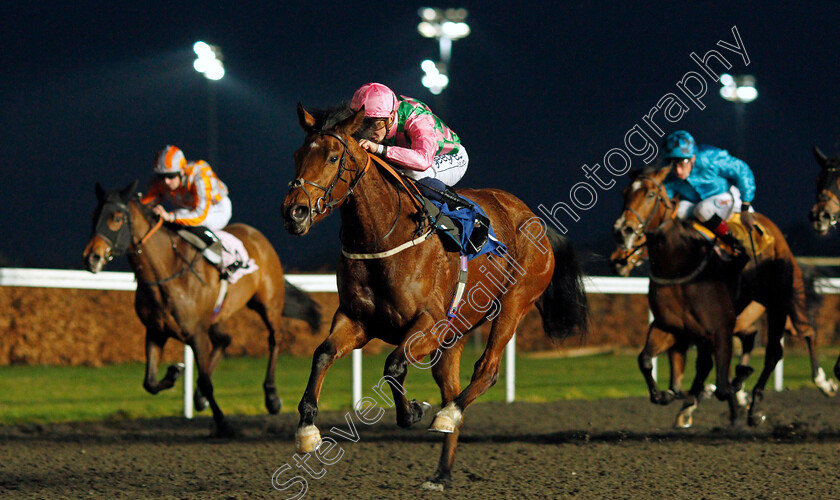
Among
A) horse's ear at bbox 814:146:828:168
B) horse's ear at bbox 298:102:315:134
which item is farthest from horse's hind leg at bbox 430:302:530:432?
horse's ear at bbox 814:146:828:168

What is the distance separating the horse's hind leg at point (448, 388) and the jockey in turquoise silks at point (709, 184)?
2536mm

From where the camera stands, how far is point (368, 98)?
3643 millimetres

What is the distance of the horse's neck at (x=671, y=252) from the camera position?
18.8ft

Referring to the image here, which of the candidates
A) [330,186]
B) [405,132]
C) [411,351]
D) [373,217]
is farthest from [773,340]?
[330,186]

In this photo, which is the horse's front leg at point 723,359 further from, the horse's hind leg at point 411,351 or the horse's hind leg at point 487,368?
the horse's hind leg at point 411,351

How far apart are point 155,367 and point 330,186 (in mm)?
3200

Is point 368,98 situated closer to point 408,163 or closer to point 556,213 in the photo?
point 408,163

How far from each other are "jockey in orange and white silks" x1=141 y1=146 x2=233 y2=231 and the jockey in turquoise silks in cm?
327

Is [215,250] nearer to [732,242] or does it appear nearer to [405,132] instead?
[405,132]

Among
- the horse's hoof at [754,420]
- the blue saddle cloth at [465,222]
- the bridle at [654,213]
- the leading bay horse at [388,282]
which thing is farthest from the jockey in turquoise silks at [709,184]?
the blue saddle cloth at [465,222]

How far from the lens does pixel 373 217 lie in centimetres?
355

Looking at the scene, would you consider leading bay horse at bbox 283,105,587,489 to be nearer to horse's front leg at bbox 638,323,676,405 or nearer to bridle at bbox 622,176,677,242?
bridle at bbox 622,176,677,242

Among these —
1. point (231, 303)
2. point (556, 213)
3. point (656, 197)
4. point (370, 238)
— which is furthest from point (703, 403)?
point (370, 238)

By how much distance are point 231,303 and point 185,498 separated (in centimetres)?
298
